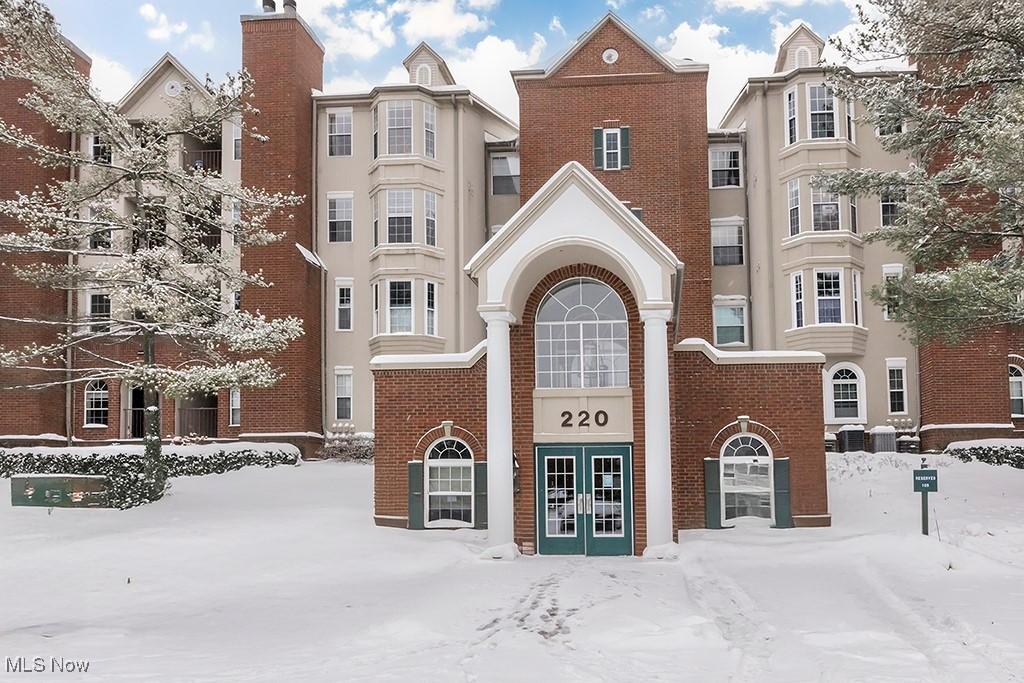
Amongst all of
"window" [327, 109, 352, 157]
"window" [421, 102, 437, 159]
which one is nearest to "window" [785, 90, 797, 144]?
"window" [421, 102, 437, 159]

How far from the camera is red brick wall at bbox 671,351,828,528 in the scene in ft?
67.0

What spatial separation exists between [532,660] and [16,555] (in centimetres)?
1146

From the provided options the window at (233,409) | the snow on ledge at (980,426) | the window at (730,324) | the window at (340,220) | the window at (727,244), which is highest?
the window at (340,220)

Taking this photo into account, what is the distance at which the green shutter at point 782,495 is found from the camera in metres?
20.2

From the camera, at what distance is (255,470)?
97.1 feet

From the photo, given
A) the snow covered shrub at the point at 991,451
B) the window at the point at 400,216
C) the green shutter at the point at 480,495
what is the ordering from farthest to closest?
the window at the point at 400,216 < the snow covered shrub at the point at 991,451 < the green shutter at the point at 480,495

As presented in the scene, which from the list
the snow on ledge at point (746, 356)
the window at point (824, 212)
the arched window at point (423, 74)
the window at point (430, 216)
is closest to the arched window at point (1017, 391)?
the window at point (824, 212)

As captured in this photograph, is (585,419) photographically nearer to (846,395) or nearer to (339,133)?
(846,395)

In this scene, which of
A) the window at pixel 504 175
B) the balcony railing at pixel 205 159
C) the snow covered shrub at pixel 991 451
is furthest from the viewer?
the window at pixel 504 175

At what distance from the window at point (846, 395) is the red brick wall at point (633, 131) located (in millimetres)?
5778

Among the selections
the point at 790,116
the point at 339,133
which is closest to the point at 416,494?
the point at 339,133

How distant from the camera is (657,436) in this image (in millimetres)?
18297

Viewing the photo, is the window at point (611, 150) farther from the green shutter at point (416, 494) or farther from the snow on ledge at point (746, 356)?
the green shutter at point (416, 494)

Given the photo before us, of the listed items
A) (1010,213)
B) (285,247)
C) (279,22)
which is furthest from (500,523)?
(279,22)
